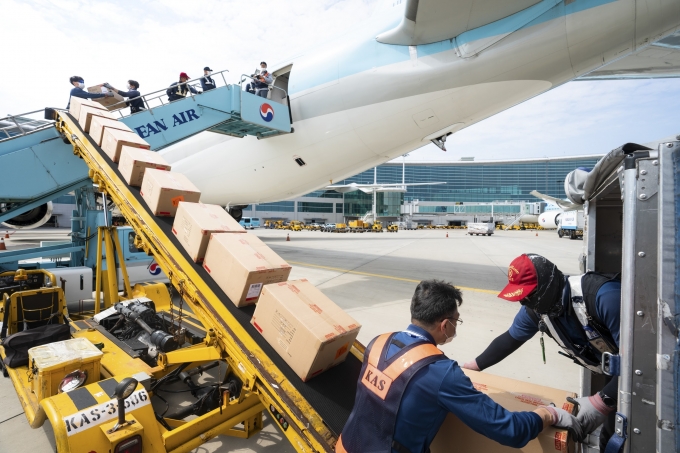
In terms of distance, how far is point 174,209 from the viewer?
4043 millimetres

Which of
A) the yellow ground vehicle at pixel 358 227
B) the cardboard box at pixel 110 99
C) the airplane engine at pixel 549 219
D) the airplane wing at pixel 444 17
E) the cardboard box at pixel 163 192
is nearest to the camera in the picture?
the cardboard box at pixel 163 192

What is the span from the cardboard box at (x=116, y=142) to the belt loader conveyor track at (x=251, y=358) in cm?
80

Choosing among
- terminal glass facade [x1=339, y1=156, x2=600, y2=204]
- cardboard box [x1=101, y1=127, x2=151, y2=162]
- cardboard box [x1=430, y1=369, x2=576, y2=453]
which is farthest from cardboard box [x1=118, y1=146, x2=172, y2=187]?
terminal glass facade [x1=339, y1=156, x2=600, y2=204]

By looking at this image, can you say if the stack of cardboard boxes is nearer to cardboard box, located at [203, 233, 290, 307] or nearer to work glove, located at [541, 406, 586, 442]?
cardboard box, located at [203, 233, 290, 307]

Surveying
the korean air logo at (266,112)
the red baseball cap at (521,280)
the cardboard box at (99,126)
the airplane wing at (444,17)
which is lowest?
the red baseball cap at (521,280)

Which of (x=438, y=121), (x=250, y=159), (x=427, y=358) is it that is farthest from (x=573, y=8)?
(x=250, y=159)

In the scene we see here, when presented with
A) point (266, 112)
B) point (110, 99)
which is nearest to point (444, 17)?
point (266, 112)

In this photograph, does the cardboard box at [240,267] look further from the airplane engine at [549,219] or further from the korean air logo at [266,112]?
the airplane engine at [549,219]

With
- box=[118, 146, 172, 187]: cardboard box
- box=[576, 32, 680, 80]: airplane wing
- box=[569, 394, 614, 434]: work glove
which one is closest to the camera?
box=[569, 394, 614, 434]: work glove

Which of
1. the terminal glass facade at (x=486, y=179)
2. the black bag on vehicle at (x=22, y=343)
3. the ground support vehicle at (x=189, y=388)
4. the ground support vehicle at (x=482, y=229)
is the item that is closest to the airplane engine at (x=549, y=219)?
the ground support vehicle at (x=482, y=229)

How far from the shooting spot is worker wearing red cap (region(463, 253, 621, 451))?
2.18 metres

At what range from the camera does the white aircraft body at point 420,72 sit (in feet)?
19.3

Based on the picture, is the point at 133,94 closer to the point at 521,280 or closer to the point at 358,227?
the point at 521,280

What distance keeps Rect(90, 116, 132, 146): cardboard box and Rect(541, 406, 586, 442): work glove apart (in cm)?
A: 604
